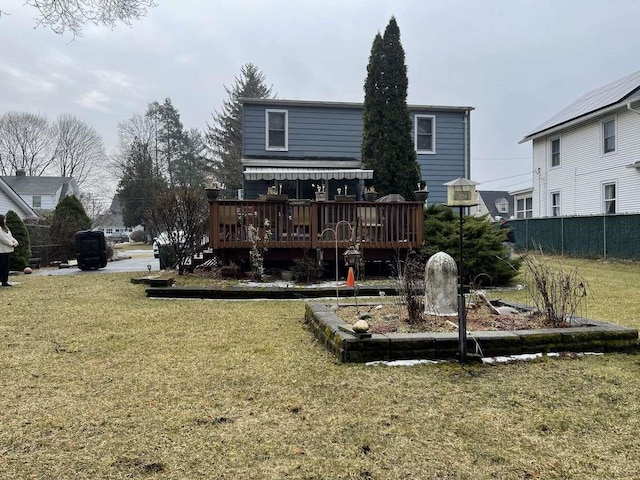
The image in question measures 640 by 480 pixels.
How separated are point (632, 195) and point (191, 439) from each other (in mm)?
18036

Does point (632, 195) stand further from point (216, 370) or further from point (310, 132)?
point (216, 370)

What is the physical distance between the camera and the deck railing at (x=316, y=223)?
8750mm

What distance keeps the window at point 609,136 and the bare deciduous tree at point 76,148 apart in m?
40.7

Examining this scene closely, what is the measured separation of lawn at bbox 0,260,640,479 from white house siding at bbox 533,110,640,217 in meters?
15.2

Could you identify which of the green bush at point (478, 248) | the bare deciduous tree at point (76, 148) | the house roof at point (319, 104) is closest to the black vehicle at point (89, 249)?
the house roof at point (319, 104)

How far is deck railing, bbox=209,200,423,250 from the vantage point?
8.75 meters

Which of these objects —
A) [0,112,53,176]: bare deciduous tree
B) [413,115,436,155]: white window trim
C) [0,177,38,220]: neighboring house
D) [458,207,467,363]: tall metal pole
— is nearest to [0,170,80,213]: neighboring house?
[0,112,53,176]: bare deciduous tree

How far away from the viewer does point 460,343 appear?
12.2ft

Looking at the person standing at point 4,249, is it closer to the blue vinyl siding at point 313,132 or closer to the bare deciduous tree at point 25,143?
the blue vinyl siding at point 313,132

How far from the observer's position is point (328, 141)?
15.0m

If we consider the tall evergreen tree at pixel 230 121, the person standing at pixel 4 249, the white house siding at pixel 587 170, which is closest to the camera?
the person standing at pixel 4 249

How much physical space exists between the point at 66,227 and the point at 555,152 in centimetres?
2024

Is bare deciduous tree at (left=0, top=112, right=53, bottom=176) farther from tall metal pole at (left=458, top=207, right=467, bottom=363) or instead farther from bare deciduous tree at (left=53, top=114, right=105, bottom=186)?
tall metal pole at (left=458, top=207, right=467, bottom=363)

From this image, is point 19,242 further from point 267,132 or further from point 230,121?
point 230,121
